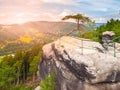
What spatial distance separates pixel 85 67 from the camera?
25250mm

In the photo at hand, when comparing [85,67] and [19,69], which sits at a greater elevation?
[85,67]

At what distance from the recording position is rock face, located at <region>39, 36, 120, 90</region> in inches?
1001

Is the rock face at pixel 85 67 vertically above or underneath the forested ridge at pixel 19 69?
above

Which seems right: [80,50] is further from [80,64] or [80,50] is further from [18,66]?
[18,66]

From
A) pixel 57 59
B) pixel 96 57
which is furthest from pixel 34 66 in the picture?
pixel 96 57

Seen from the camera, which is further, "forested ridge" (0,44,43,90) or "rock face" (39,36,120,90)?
"forested ridge" (0,44,43,90)

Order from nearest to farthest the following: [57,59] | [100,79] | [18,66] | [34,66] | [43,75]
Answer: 1. [100,79]
2. [57,59]
3. [43,75]
4. [34,66]
5. [18,66]

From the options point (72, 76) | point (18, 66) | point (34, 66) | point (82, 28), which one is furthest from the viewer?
point (18, 66)

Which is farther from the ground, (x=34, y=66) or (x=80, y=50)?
(x=80, y=50)

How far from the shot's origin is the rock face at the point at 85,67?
83.4 ft

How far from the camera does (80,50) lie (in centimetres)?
2833

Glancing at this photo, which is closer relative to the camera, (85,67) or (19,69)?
(85,67)

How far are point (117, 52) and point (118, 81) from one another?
403cm

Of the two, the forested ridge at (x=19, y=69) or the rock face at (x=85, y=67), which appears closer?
the rock face at (x=85, y=67)
